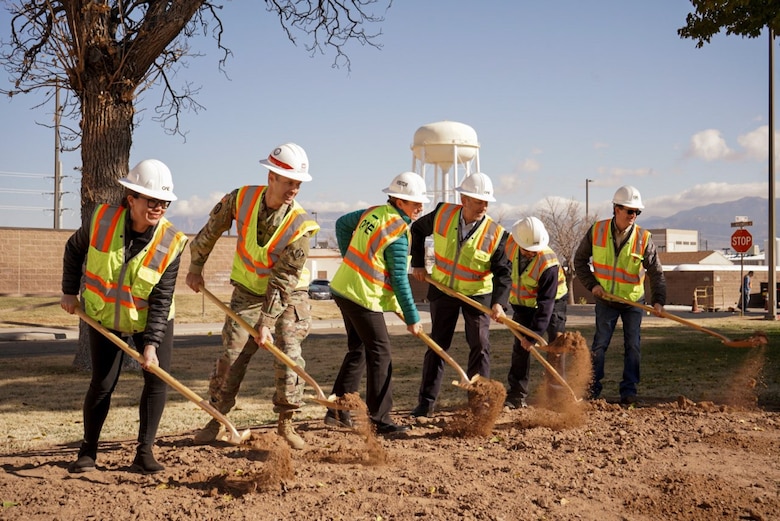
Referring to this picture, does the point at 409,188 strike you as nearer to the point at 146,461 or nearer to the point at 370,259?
the point at 370,259

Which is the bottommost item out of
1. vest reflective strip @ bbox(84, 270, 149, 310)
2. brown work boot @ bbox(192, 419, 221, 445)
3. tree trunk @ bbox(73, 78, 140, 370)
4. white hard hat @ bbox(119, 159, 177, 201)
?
brown work boot @ bbox(192, 419, 221, 445)

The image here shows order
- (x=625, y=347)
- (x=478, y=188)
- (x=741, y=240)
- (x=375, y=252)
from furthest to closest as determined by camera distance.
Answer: (x=741, y=240)
(x=625, y=347)
(x=478, y=188)
(x=375, y=252)

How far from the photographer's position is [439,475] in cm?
500

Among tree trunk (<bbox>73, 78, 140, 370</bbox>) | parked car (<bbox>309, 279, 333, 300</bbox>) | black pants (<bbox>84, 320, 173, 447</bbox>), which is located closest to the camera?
black pants (<bbox>84, 320, 173, 447</bbox>)

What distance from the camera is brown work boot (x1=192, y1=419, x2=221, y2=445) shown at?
5.80 m

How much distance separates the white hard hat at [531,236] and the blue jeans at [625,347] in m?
1.09

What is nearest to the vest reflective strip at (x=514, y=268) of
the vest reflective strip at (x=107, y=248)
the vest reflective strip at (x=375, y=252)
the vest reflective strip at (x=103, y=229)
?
the vest reflective strip at (x=375, y=252)

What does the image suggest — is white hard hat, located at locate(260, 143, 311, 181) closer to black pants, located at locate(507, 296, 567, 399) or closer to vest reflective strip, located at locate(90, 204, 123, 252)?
vest reflective strip, located at locate(90, 204, 123, 252)

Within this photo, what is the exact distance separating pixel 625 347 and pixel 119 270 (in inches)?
197

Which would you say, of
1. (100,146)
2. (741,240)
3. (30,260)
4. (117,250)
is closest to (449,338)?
(117,250)

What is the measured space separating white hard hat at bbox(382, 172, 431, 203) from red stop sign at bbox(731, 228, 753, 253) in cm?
1845

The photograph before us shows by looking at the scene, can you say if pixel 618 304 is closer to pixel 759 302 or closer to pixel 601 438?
pixel 601 438

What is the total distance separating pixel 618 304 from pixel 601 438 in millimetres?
2070

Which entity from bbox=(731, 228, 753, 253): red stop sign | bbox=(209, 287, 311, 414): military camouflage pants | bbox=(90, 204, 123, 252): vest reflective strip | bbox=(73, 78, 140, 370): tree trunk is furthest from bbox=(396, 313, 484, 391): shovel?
bbox=(731, 228, 753, 253): red stop sign
